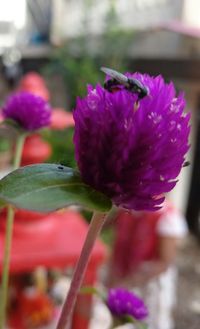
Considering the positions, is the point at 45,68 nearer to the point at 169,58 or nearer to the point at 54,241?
the point at 169,58

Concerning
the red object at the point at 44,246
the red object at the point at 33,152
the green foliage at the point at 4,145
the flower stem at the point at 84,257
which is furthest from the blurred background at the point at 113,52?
the flower stem at the point at 84,257

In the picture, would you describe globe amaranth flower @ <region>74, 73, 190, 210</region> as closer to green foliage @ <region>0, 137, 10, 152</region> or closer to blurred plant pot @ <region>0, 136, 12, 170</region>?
blurred plant pot @ <region>0, 136, 12, 170</region>

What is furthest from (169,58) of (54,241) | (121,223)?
(54,241)

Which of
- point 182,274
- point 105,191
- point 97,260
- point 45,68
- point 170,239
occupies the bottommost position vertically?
point 182,274

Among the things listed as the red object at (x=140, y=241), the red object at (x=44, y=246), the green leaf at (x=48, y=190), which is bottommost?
the red object at (x=140, y=241)

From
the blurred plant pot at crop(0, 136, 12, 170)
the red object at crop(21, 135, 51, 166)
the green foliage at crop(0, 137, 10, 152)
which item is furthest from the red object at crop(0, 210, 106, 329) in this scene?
the green foliage at crop(0, 137, 10, 152)

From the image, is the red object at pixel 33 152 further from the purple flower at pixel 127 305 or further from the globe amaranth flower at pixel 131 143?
the globe amaranth flower at pixel 131 143
